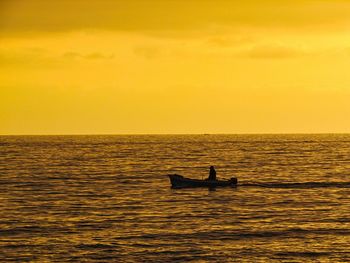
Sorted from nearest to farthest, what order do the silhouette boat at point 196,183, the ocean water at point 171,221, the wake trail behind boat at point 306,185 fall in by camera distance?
the ocean water at point 171,221 → the silhouette boat at point 196,183 → the wake trail behind boat at point 306,185

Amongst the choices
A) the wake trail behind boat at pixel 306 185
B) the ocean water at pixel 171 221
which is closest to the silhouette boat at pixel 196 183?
the ocean water at pixel 171 221

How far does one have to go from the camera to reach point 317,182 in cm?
7694

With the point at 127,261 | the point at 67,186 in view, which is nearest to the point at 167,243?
the point at 127,261

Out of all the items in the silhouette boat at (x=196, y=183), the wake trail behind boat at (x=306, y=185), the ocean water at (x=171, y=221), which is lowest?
the ocean water at (x=171, y=221)

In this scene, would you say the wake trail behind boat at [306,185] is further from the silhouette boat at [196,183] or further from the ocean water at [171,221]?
the silhouette boat at [196,183]

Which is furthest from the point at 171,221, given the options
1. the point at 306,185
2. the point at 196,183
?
the point at 306,185

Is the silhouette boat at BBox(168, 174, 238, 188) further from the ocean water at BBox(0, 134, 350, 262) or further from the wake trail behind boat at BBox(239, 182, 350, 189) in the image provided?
the wake trail behind boat at BBox(239, 182, 350, 189)

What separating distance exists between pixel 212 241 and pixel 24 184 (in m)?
41.1

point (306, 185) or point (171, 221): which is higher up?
point (306, 185)

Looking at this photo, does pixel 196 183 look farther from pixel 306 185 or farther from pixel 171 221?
pixel 171 221

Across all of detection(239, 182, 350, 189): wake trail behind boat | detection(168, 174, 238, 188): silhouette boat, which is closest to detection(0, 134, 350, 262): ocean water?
detection(239, 182, 350, 189): wake trail behind boat

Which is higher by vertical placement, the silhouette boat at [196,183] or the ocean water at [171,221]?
the silhouette boat at [196,183]

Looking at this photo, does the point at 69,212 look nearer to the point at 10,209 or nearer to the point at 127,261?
the point at 10,209

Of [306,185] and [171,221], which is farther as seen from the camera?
[306,185]
